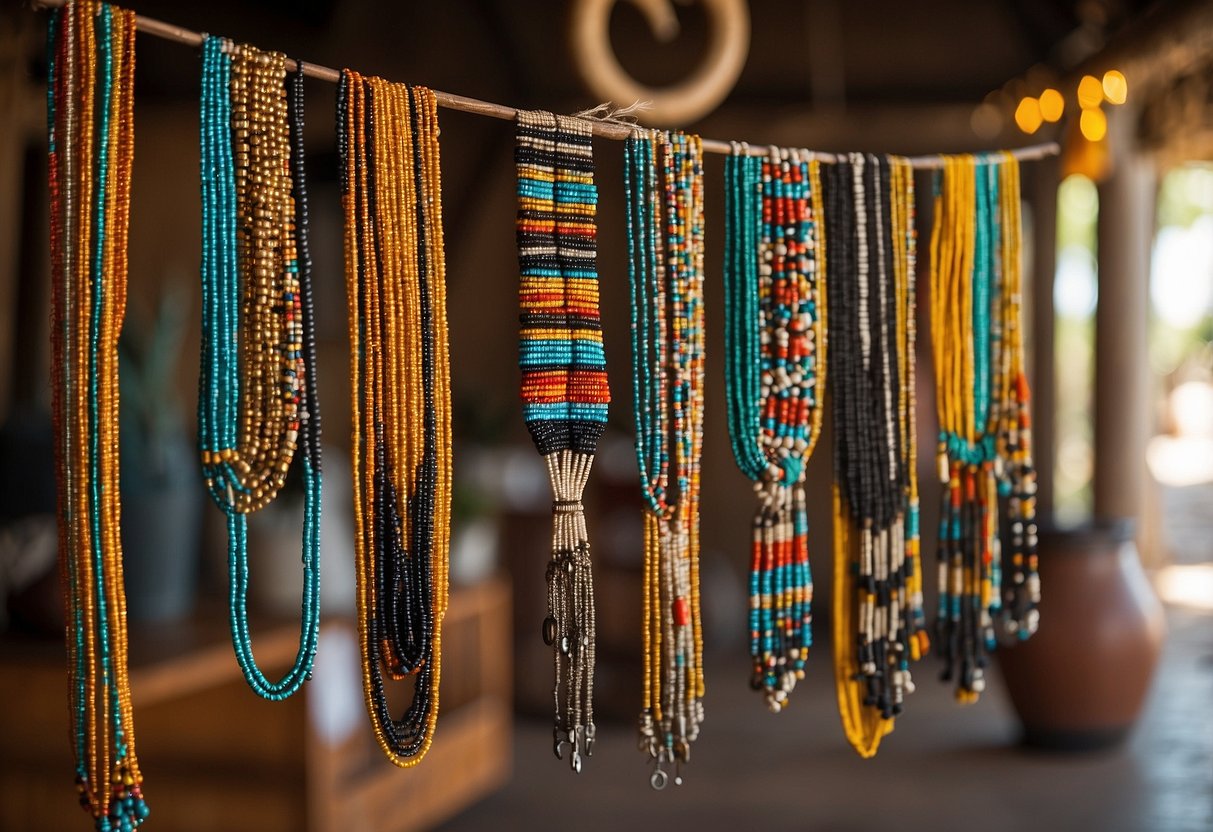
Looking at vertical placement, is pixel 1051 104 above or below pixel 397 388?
above

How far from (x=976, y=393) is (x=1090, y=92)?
302 centimetres

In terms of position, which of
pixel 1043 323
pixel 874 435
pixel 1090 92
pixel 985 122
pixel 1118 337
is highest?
pixel 985 122

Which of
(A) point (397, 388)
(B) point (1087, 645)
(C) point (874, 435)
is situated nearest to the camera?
(A) point (397, 388)

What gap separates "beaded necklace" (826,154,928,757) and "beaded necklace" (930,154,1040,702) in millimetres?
68

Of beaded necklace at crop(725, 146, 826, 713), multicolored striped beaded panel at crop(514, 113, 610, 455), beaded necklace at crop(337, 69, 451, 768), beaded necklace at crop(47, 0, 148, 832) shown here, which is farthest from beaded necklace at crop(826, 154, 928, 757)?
beaded necklace at crop(47, 0, 148, 832)

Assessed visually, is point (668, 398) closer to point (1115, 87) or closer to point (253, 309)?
point (253, 309)

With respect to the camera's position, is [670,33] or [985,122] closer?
[670,33]

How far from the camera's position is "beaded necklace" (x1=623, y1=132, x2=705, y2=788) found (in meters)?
1.29

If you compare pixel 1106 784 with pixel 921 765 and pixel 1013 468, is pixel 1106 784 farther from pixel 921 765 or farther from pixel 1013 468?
pixel 1013 468

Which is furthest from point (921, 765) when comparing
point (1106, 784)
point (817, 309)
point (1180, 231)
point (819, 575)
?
point (1180, 231)

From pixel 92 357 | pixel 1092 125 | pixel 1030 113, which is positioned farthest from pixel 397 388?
pixel 1030 113

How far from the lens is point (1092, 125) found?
153 inches

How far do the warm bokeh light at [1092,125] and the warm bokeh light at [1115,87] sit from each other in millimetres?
116

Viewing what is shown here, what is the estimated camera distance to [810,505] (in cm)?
552
